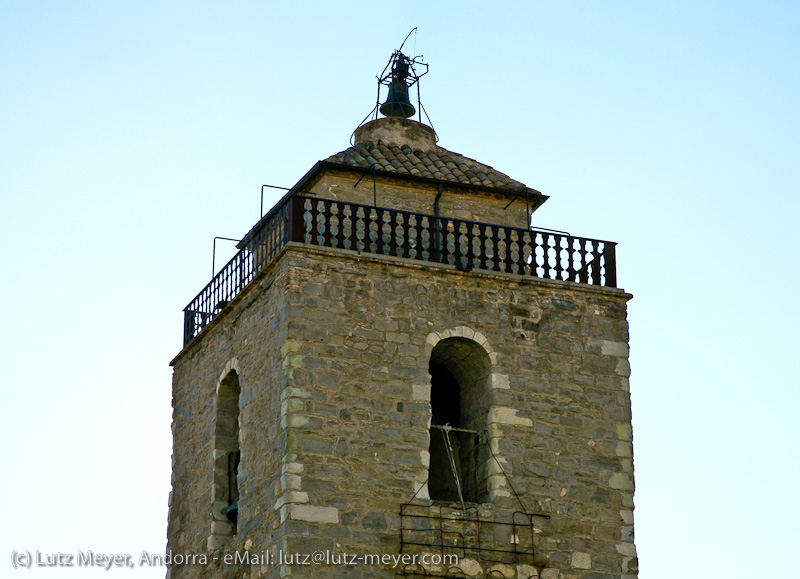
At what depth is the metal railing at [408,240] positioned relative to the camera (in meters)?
19.5

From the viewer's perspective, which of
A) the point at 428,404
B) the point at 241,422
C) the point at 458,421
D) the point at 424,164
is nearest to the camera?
the point at 428,404

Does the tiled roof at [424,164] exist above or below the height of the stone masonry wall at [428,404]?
above

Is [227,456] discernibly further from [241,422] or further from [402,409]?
[402,409]

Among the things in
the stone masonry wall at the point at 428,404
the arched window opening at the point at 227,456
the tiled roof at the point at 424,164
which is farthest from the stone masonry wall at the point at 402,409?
the tiled roof at the point at 424,164

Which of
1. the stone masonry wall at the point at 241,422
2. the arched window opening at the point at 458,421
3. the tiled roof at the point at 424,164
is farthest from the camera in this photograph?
the tiled roof at the point at 424,164

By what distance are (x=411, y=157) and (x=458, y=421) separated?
4008 millimetres

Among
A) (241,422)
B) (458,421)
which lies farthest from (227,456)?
(458,421)

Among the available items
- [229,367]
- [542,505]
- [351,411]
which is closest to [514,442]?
[542,505]

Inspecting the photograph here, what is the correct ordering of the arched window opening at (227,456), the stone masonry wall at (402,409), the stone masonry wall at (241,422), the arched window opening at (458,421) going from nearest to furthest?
the stone masonry wall at (402,409) → the stone masonry wall at (241,422) → the arched window opening at (458,421) → the arched window opening at (227,456)

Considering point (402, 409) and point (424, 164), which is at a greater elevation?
point (424, 164)

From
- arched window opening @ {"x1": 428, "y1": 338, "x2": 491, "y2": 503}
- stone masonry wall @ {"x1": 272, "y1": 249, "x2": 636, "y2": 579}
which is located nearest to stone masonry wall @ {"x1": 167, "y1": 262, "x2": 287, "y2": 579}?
stone masonry wall @ {"x1": 272, "y1": 249, "x2": 636, "y2": 579}

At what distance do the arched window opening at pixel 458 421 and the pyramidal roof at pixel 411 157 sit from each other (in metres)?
2.74

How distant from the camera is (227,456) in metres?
20.5

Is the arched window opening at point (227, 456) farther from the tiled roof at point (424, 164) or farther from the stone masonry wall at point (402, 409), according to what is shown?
the tiled roof at point (424, 164)
